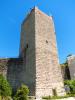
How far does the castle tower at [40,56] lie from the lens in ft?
45.4

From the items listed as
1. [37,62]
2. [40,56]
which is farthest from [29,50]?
[37,62]

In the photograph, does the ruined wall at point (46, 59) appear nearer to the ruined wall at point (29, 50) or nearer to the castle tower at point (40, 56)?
the castle tower at point (40, 56)

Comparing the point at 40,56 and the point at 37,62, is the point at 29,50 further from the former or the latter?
the point at 37,62

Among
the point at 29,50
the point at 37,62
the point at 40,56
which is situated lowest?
Result: the point at 37,62

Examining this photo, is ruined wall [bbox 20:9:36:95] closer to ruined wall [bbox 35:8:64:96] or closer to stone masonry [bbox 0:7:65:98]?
stone masonry [bbox 0:7:65:98]

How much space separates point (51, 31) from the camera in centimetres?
1736

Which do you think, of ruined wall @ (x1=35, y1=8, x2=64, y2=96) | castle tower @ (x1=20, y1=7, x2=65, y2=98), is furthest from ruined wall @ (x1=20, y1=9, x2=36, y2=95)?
ruined wall @ (x1=35, y1=8, x2=64, y2=96)

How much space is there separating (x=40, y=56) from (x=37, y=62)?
27.6 inches

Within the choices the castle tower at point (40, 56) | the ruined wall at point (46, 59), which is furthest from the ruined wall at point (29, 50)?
the ruined wall at point (46, 59)

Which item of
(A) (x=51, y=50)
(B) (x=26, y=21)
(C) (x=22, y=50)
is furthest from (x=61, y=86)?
(B) (x=26, y=21)

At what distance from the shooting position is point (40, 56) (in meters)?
14.9

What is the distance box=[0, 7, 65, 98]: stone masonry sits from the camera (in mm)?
13906

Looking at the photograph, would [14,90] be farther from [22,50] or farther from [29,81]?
[22,50]

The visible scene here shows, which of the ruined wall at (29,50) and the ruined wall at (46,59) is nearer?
the ruined wall at (46,59)
